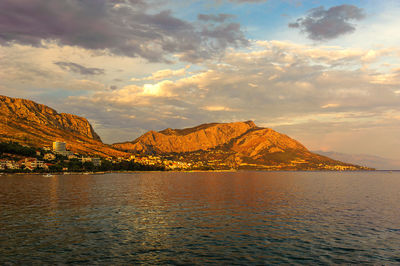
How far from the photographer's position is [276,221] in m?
53.6

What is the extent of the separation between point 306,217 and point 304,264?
30.3m

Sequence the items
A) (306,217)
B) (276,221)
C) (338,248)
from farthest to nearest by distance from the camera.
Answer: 1. (306,217)
2. (276,221)
3. (338,248)

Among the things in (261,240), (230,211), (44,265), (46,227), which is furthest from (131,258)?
(230,211)

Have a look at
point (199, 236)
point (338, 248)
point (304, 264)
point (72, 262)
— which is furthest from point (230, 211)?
point (72, 262)

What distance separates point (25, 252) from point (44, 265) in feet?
20.2

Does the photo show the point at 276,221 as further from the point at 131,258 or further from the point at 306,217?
the point at 131,258

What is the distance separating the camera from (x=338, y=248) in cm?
3584

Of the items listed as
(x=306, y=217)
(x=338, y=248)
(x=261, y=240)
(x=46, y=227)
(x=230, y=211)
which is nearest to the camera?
(x=338, y=248)

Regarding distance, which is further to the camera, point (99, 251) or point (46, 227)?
point (46, 227)

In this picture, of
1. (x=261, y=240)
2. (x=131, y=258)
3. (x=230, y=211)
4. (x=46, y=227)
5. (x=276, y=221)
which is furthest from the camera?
(x=230, y=211)

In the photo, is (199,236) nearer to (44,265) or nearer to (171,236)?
(171,236)

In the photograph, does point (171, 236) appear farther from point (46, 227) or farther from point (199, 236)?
point (46, 227)

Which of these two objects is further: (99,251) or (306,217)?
(306,217)

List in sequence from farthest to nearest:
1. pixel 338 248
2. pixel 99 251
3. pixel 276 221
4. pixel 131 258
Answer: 1. pixel 276 221
2. pixel 338 248
3. pixel 99 251
4. pixel 131 258
